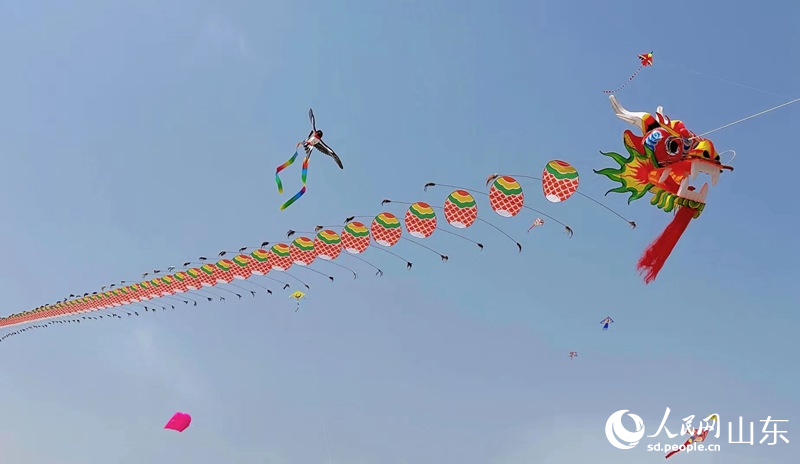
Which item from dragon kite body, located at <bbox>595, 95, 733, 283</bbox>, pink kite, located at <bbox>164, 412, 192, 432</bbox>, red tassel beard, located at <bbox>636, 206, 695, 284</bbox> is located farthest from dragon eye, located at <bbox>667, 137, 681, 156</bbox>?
pink kite, located at <bbox>164, 412, 192, 432</bbox>

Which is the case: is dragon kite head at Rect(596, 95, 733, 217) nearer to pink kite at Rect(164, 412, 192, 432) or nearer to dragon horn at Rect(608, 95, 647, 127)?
dragon horn at Rect(608, 95, 647, 127)

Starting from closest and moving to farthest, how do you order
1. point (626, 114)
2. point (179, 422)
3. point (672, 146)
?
point (672, 146), point (626, 114), point (179, 422)

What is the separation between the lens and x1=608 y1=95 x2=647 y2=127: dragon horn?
11141mm

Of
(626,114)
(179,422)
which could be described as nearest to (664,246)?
(626,114)

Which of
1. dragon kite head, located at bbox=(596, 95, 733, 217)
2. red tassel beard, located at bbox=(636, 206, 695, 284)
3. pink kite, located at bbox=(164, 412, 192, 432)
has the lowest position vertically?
pink kite, located at bbox=(164, 412, 192, 432)

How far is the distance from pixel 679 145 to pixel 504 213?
399 centimetres

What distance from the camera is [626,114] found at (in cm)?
1148

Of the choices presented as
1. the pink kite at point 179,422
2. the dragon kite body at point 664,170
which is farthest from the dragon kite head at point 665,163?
the pink kite at point 179,422

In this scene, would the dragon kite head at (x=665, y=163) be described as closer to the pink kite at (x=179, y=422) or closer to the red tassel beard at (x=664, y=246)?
the red tassel beard at (x=664, y=246)

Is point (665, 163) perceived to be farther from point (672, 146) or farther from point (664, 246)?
point (664, 246)

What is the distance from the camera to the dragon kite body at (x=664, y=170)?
1018cm

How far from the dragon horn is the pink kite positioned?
21.8 m

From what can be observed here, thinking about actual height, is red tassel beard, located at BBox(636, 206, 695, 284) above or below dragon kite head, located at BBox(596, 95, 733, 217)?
below

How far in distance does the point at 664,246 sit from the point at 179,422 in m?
22.4
